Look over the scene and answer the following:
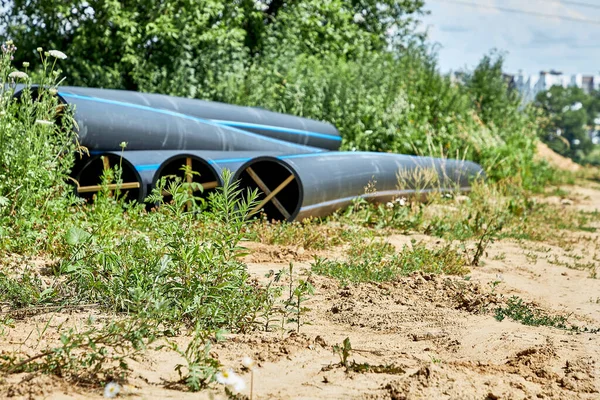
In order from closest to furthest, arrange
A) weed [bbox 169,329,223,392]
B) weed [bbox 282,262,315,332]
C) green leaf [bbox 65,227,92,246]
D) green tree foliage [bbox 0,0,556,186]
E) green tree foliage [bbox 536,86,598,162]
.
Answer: weed [bbox 169,329,223,392] → weed [bbox 282,262,315,332] → green leaf [bbox 65,227,92,246] → green tree foliage [bbox 0,0,556,186] → green tree foliage [bbox 536,86,598,162]

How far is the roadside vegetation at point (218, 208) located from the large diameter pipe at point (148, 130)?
27cm

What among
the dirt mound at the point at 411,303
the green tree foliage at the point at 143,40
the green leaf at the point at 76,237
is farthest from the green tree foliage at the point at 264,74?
the green leaf at the point at 76,237

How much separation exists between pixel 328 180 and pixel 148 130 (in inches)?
80.2

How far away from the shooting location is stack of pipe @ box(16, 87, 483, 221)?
741 centimetres

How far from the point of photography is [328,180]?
7637 millimetres

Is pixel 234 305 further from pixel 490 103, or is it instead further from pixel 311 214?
pixel 490 103

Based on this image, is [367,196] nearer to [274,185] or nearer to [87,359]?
[274,185]

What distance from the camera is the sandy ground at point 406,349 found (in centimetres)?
306

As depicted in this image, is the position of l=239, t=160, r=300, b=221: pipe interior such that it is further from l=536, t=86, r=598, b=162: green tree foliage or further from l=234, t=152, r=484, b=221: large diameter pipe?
l=536, t=86, r=598, b=162: green tree foliage

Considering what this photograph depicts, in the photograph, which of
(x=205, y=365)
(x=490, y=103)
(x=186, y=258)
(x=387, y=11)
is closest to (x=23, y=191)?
(x=186, y=258)

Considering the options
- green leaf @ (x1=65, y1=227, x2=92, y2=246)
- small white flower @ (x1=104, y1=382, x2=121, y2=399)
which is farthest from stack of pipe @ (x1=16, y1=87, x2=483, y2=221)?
small white flower @ (x1=104, y1=382, x2=121, y2=399)

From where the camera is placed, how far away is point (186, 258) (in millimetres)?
3867

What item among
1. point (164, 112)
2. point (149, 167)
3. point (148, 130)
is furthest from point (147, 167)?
point (164, 112)

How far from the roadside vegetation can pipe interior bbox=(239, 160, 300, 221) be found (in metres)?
0.40
